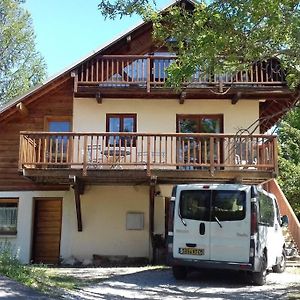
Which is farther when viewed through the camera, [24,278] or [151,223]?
[151,223]

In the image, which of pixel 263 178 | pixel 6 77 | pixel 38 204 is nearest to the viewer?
pixel 263 178

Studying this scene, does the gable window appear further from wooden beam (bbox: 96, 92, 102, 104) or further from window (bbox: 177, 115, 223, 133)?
window (bbox: 177, 115, 223, 133)

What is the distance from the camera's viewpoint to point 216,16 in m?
9.47

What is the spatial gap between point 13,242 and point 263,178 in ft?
27.4

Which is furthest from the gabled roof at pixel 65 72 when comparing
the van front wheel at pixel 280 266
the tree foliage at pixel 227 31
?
the van front wheel at pixel 280 266

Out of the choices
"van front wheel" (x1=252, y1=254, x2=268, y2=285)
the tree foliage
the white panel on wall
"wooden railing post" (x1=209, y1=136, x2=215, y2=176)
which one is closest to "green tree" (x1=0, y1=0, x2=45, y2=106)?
the white panel on wall

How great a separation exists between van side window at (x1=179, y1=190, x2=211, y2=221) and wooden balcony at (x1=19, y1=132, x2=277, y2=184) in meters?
2.95

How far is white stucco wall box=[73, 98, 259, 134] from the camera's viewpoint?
17.2 m

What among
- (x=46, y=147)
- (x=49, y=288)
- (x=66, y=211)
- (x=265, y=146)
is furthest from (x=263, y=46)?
(x=66, y=211)

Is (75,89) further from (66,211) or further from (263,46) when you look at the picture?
(263,46)

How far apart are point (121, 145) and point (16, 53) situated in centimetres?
1525

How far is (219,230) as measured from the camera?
10984 mm

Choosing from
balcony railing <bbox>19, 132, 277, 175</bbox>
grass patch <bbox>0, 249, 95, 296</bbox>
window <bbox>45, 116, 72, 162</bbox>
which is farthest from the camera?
window <bbox>45, 116, 72, 162</bbox>

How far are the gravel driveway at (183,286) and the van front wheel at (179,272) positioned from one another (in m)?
0.18
